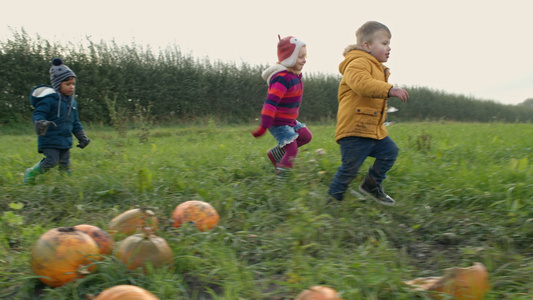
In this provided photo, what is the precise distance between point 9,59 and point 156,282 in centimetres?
1488

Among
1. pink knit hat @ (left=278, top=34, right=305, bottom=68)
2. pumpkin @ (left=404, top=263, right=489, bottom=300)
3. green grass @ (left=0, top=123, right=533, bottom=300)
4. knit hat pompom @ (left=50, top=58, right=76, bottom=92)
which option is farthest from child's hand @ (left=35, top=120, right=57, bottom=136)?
pumpkin @ (left=404, top=263, right=489, bottom=300)

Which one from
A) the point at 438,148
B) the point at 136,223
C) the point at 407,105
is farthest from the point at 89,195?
the point at 407,105

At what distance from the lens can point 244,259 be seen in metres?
2.27

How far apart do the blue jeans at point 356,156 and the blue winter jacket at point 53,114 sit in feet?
10.1

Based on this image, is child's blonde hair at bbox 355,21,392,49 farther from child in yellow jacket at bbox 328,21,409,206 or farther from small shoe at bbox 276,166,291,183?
small shoe at bbox 276,166,291,183

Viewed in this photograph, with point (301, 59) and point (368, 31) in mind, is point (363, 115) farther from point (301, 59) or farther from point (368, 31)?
point (301, 59)

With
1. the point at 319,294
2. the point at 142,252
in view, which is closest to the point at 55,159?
the point at 142,252

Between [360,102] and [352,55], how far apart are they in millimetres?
425

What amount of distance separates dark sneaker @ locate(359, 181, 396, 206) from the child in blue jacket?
329 centimetres

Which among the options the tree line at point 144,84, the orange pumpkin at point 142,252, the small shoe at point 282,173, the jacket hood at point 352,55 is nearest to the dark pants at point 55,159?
the small shoe at point 282,173

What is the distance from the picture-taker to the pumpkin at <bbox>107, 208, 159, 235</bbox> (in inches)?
90.6

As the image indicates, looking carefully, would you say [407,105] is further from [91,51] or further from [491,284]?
[491,284]

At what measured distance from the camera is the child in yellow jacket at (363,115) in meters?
3.30

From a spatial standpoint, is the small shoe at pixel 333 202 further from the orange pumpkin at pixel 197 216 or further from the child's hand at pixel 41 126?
the child's hand at pixel 41 126
